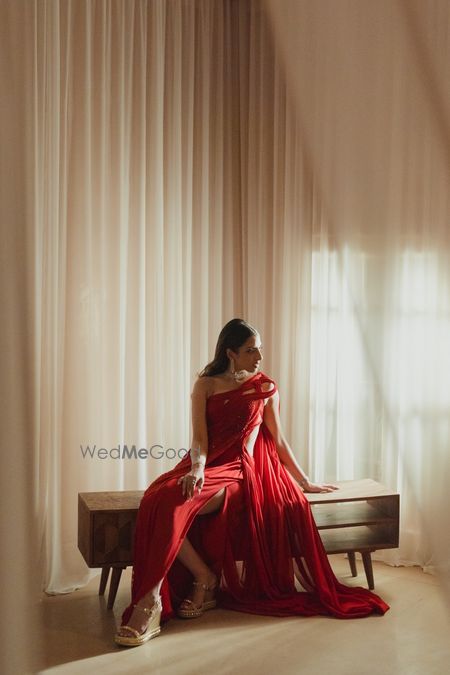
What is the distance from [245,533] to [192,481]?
196 mm

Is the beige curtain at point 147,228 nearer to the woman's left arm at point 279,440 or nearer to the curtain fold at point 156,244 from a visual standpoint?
the curtain fold at point 156,244

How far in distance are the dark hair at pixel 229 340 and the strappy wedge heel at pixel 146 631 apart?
0.58 m

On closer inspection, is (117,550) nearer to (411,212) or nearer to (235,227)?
(235,227)

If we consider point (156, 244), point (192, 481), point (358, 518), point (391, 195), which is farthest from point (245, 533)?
point (391, 195)

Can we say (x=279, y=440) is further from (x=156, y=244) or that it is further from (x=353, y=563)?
(x=156, y=244)

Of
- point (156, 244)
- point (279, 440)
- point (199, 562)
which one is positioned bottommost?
point (199, 562)

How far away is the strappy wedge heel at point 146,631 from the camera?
1.79 metres

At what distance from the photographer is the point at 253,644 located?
1787 mm

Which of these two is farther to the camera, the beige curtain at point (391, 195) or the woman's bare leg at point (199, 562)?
the woman's bare leg at point (199, 562)

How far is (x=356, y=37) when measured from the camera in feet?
0.65

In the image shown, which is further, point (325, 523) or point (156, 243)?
point (156, 243)

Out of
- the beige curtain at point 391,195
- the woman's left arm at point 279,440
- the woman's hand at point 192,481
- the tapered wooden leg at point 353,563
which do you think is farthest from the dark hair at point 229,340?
the beige curtain at point 391,195

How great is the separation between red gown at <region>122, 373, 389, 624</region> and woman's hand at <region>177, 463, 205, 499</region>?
1 centimetres

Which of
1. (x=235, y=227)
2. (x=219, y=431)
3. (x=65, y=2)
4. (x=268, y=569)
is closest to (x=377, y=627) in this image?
(x=268, y=569)
